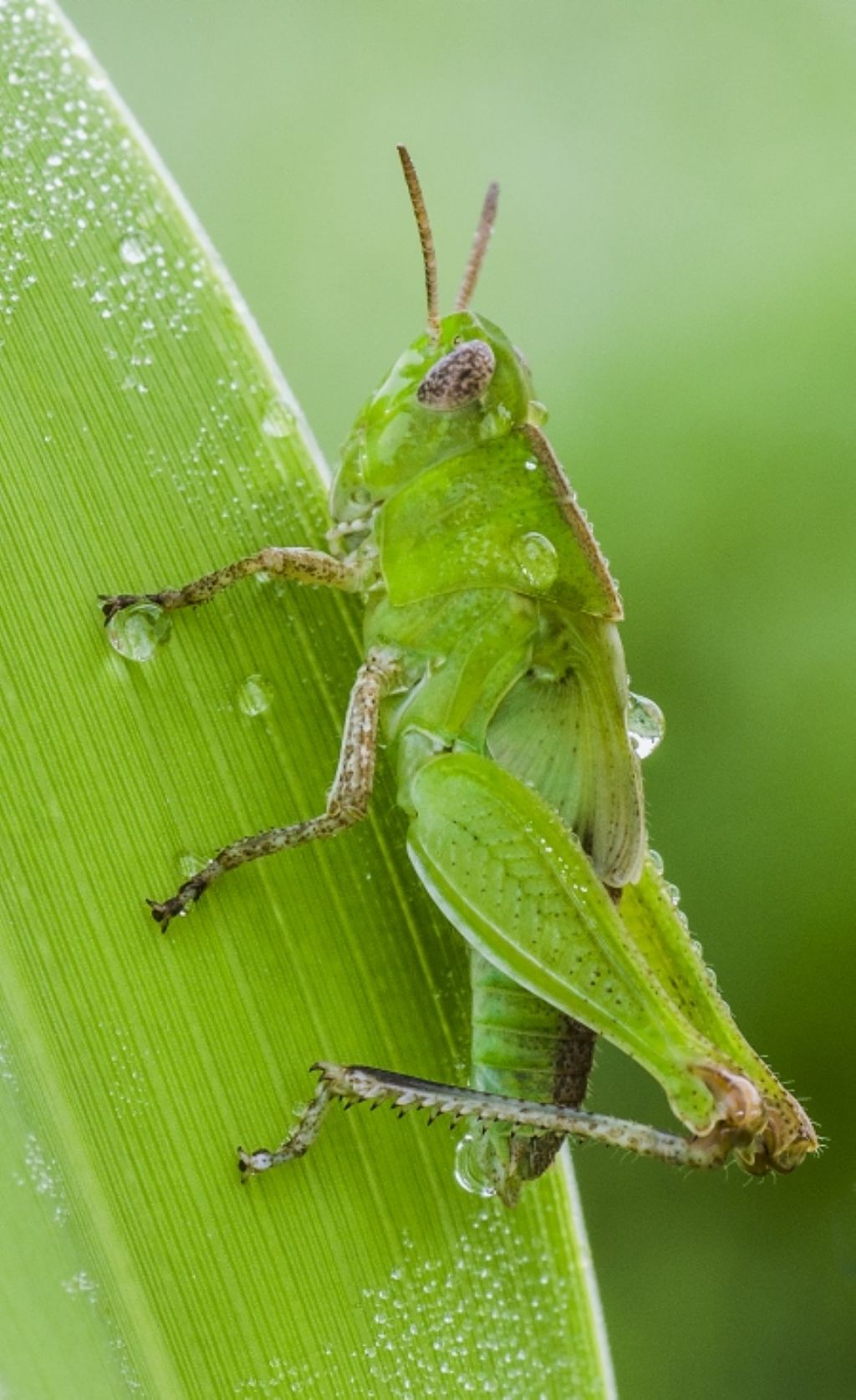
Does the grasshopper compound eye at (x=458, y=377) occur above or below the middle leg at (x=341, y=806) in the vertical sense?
above

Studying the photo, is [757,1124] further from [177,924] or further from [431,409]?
[431,409]

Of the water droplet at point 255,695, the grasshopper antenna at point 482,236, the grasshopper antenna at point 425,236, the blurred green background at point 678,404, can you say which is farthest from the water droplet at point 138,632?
the blurred green background at point 678,404

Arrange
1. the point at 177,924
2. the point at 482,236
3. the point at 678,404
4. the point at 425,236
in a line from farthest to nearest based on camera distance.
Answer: the point at 678,404 < the point at 482,236 < the point at 425,236 < the point at 177,924

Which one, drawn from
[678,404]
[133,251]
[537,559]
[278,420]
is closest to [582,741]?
[537,559]

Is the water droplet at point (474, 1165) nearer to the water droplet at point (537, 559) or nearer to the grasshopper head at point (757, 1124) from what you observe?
the grasshopper head at point (757, 1124)

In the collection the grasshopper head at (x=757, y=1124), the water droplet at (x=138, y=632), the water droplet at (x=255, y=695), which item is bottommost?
the grasshopper head at (x=757, y=1124)

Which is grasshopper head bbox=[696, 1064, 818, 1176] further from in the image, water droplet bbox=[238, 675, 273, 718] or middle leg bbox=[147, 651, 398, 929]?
water droplet bbox=[238, 675, 273, 718]

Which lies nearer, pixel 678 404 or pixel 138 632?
pixel 138 632
